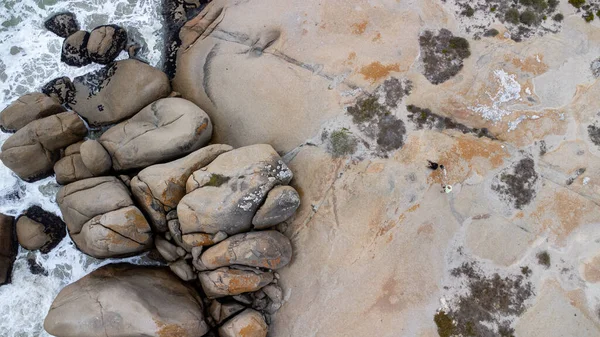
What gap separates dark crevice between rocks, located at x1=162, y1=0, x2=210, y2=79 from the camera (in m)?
14.9

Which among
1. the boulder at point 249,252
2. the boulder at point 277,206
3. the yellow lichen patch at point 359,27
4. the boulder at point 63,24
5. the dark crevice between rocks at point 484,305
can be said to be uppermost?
the boulder at point 63,24

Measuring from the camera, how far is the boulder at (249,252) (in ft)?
39.1

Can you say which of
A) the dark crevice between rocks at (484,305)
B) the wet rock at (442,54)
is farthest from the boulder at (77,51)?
the dark crevice between rocks at (484,305)

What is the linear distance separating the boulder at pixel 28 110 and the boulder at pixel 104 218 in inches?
113

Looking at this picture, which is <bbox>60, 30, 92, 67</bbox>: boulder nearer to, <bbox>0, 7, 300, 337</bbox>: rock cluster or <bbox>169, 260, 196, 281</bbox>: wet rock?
<bbox>0, 7, 300, 337</bbox>: rock cluster

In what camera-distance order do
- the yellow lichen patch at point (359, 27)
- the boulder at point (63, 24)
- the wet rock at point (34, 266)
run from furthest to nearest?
the boulder at point (63, 24) < the wet rock at point (34, 266) < the yellow lichen patch at point (359, 27)

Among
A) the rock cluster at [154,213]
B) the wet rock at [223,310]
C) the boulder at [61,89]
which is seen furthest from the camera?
the boulder at [61,89]

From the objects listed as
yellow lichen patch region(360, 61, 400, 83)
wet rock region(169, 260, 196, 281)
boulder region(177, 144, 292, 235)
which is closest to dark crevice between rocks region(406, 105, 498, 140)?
yellow lichen patch region(360, 61, 400, 83)

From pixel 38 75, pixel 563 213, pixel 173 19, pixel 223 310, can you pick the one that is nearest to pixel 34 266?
pixel 223 310

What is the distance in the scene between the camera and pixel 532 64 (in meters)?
13.0

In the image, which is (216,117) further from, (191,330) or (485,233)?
Answer: (485,233)

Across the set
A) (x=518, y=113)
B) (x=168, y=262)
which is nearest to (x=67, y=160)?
(x=168, y=262)

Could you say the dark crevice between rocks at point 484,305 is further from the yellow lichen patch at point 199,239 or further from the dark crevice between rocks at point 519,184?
the yellow lichen patch at point 199,239

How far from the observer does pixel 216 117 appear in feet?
45.9
